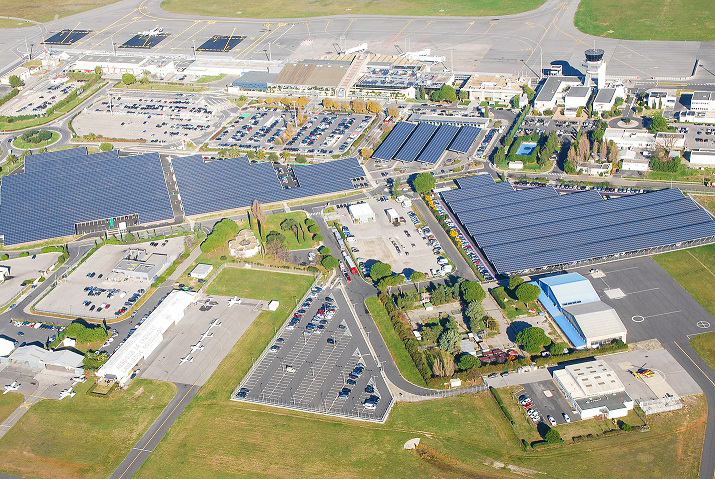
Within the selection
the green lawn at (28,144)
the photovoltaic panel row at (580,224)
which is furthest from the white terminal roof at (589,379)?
the green lawn at (28,144)

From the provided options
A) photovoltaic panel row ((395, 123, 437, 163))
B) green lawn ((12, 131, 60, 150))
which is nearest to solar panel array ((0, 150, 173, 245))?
green lawn ((12, 131, 60, 150))

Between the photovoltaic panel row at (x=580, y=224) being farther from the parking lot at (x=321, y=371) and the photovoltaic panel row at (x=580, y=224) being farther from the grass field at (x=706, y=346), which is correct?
the parking lot at (x=321, y=371)

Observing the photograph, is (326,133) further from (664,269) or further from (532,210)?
(664,269)

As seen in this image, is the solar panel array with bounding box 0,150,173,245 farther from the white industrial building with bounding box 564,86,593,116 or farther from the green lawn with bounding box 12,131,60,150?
the white industrial building with bounding box 564,86,593,116

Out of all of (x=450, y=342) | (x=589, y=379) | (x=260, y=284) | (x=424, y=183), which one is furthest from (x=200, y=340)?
(x=424, y=183)

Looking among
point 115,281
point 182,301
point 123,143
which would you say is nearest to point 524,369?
point 182,301
